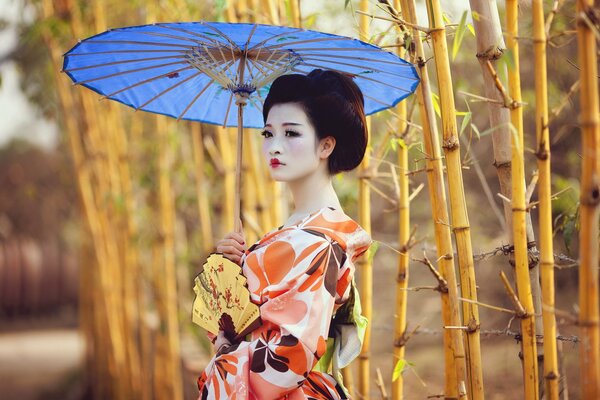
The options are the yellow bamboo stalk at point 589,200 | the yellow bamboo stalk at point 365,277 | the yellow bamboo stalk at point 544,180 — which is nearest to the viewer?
the yellow bamboo stalk at point 589,200

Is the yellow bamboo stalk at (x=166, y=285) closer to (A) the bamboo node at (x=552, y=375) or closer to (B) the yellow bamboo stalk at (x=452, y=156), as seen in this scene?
(B) the yellow bamboo stalk at (x=452, y=156)

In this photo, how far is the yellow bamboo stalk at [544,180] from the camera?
1101 millimetres

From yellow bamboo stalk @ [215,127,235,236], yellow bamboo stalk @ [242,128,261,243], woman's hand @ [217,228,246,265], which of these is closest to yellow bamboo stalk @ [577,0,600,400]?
woman's hand @ [217,228,246,265]

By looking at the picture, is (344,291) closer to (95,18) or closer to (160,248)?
(160,248)

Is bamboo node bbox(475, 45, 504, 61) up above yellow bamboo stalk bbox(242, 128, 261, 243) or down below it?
above

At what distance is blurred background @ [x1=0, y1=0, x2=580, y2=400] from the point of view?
8.93ft

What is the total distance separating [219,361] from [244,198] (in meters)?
1.20

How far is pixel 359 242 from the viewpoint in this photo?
1.43 metres

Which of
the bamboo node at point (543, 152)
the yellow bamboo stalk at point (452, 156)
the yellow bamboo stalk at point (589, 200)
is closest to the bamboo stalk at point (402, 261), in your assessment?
the yellow bamboo stalk at point (452, 156)

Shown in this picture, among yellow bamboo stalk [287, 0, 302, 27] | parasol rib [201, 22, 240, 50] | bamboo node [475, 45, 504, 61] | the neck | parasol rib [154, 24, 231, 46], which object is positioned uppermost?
yellow bamboo stalk [287, 0, 302, 27]

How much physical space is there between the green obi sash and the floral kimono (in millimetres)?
51

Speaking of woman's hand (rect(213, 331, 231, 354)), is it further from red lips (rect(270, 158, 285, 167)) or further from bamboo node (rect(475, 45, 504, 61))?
bamboo node (rect(475, 45, 504, 61))

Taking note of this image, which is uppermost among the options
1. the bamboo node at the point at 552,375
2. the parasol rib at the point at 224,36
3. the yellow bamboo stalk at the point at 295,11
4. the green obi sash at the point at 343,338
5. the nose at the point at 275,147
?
the yellow bamboo stalk at the point at 295,11

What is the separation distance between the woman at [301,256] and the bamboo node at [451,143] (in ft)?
A: 0.69
